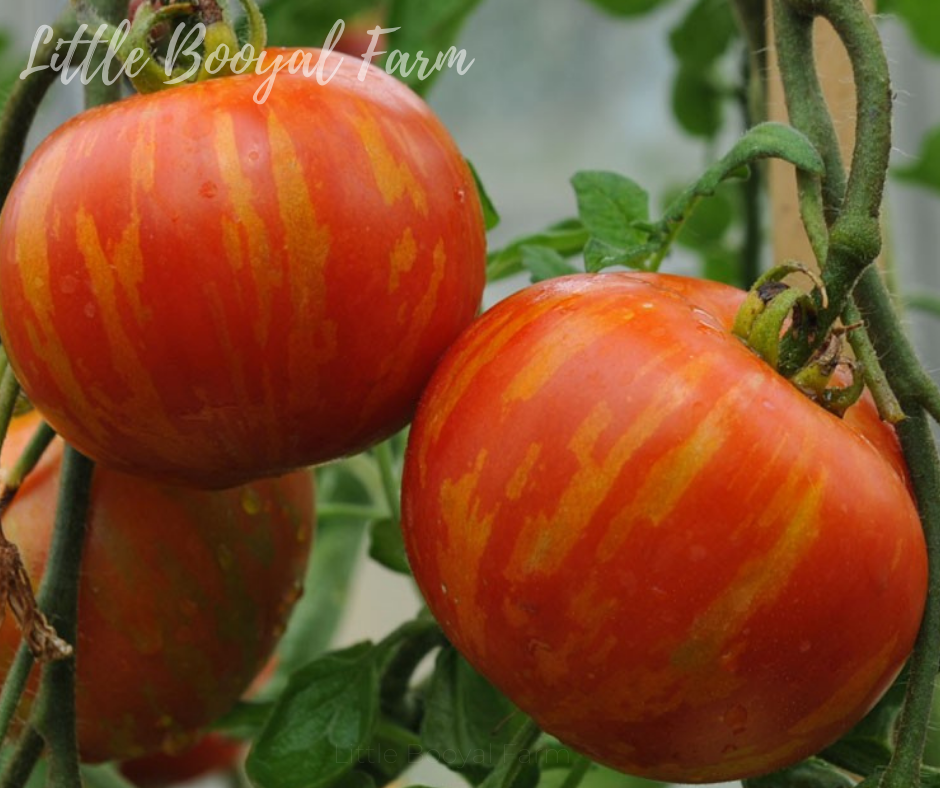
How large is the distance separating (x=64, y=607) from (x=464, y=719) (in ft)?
0.54

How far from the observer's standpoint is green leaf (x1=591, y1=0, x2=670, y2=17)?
3.15 feet

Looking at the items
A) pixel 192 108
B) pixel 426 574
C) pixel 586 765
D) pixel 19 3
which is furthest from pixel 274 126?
pixel 19 3

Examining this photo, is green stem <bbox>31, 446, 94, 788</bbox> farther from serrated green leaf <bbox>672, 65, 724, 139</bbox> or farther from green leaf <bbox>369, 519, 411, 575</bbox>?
serrated green leaf <bbox>672, 65, 724, 139</bbox>

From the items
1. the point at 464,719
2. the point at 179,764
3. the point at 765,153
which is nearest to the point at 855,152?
the point at 765,153

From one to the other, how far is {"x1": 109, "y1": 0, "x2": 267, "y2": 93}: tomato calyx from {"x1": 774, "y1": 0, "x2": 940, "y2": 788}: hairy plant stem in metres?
0.18

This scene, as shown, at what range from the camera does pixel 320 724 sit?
58 centimetres

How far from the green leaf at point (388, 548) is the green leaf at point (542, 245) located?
0.42 ft

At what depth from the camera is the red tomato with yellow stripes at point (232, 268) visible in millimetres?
414

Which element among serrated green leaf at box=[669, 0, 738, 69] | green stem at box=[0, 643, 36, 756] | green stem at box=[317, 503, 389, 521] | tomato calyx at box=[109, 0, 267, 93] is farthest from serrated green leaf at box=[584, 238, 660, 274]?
serrated green leaf at box=[669, 0, 738, 69]

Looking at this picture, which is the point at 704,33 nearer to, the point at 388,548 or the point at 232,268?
the point at 388,548

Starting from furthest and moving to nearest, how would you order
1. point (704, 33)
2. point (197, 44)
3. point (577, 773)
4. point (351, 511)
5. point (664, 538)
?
point (704, 33) → point (351, 511) → point (577, 773) → point (197, 44) → point (664, 538)

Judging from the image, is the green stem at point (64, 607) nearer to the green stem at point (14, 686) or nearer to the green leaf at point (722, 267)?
the green stem at point (14, 686)

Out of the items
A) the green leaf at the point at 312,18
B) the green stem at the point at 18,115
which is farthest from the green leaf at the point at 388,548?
the green leaf at the point at 312,18

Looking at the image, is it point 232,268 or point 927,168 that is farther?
point 927,168
